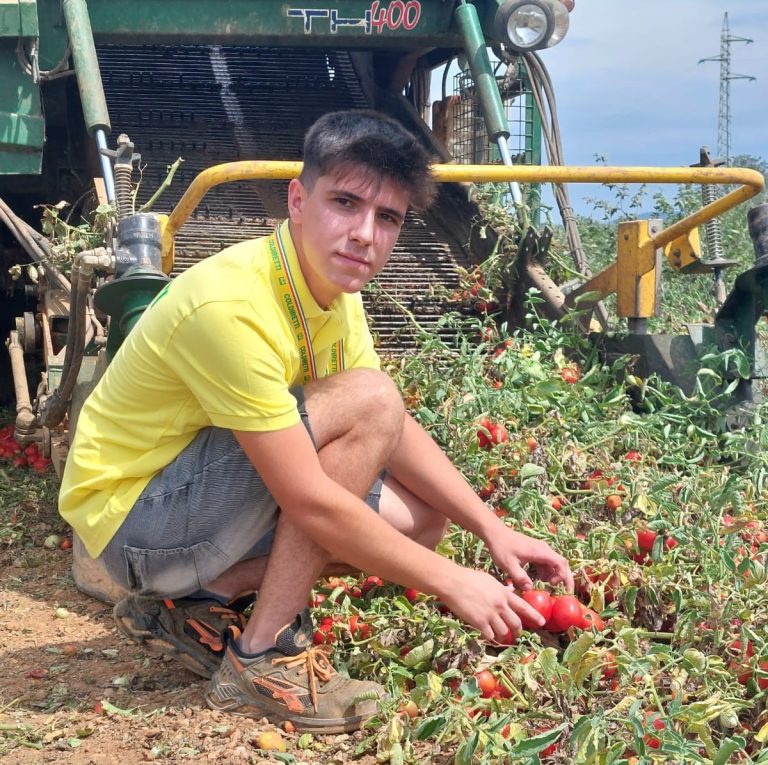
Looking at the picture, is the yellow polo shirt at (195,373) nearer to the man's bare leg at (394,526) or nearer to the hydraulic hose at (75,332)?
the man's bare leg at (394,526)

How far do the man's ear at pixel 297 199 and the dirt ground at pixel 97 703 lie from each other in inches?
44.8

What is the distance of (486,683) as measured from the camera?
2369 mm

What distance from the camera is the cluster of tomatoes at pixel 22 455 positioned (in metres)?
4.79

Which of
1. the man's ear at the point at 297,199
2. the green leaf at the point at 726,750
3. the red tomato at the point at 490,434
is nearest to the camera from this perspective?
the green leaf at the point at 726,750

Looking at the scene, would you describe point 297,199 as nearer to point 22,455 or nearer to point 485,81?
point 22,455

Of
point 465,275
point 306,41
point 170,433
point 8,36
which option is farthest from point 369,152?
point 306,41

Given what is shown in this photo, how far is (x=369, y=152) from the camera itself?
2.33m

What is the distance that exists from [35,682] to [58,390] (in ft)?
4.09

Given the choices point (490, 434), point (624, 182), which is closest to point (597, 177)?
point (624, 182)

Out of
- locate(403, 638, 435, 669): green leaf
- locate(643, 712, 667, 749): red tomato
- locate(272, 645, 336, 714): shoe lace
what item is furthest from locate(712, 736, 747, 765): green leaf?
locate(272, 645, 336, 714): shoe lace

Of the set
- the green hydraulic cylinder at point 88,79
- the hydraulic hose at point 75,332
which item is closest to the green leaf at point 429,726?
the hydraulic hose at point 75,332

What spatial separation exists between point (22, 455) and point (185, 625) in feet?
8.78

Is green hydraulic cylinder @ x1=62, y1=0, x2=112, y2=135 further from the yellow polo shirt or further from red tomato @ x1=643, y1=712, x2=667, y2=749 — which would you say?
red tomato @ x1=643, y1=712, x2=667, y2=749

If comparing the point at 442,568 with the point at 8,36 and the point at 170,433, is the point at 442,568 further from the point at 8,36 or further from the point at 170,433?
the point at 8,36
